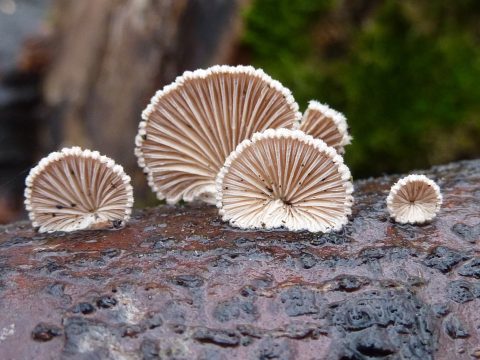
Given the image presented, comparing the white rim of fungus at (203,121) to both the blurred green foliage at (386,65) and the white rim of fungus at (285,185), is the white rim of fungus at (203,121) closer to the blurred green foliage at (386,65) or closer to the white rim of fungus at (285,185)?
the white rim of fungus at (285,185)

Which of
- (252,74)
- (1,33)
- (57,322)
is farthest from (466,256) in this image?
(1,33)

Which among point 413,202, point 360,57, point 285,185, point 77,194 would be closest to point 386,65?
point 360,57

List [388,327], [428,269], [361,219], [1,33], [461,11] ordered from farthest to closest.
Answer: [1,33], [461,11], [361,219], [428,269], [388,327]

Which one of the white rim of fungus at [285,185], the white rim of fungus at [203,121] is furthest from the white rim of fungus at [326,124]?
the white rim of fungus at [285,185]

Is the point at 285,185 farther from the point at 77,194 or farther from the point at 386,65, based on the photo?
the point at 386,65

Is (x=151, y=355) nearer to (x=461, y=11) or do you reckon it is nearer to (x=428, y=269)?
(x=428, y=269)
